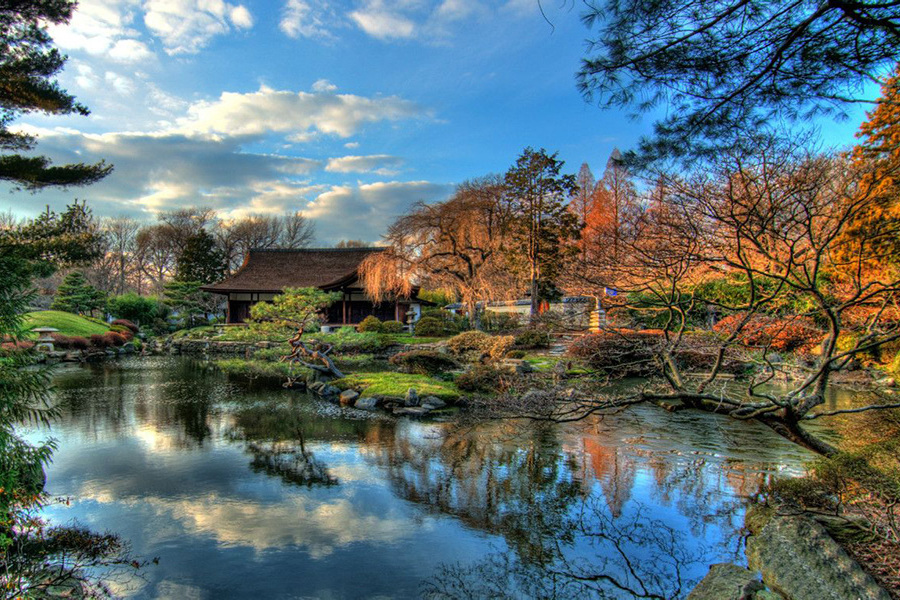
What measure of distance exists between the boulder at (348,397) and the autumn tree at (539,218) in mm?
12305

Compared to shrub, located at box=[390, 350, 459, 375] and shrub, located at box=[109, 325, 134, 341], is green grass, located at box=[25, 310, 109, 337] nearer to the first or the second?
shrub, located at box=[109, 325, 134, 341]

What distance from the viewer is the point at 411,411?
966 cm

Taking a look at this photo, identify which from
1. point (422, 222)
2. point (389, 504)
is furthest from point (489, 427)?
point (422, 222)

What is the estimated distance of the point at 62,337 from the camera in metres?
19.1

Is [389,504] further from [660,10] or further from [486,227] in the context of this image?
[486,227]

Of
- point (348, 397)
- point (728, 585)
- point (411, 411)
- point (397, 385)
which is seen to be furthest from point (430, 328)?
point (728, 585)

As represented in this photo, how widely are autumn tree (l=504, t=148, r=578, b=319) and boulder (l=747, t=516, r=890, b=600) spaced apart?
57.2 ft

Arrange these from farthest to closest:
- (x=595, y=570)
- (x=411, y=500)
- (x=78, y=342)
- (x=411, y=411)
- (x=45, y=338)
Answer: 1. (x=78, y=342)
2. (x=45, y=338)
3. (x=411, y=411)
4. (x=411, y=500)
5. (x=595, y=570)

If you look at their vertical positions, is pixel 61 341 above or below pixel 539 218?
below

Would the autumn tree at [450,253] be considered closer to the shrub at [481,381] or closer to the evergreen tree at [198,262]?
the shrub at [481,381]

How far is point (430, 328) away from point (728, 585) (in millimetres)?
18049

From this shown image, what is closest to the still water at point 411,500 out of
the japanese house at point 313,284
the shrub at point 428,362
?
the shrub at point 428,362

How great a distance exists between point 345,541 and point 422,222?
16347 mm

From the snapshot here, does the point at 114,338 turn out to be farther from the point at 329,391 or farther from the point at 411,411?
the point at 411,411
